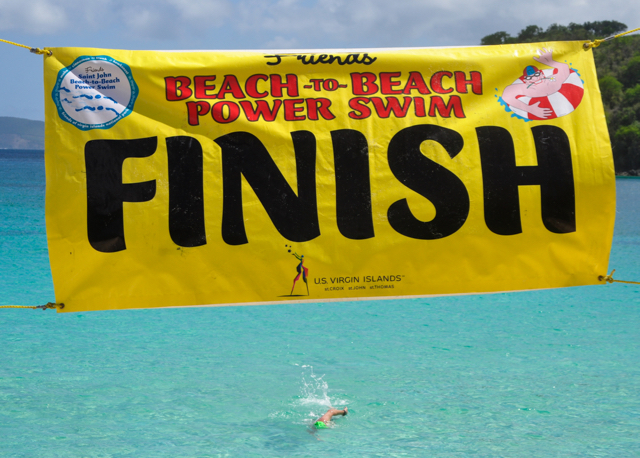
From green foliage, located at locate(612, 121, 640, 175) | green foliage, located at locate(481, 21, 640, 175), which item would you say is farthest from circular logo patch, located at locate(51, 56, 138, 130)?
green foliage, located at locate(612, 121, 640, 175)

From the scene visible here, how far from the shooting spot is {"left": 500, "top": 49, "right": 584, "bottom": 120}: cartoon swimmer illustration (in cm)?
326

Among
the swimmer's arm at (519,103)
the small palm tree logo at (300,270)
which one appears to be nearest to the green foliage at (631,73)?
the swimmer's arm at (519,103)

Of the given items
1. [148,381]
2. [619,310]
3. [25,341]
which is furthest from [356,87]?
[619,310]

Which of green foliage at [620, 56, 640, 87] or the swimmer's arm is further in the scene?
green foliage at [620, 56, 640, 87]

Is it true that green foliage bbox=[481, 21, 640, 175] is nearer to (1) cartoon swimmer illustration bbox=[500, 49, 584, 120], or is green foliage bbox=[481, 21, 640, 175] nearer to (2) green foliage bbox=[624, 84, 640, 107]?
(2) green foliage bbox=[624, 84, 640, 107]

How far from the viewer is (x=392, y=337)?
12398 mm

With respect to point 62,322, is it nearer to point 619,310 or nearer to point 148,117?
point 148,117

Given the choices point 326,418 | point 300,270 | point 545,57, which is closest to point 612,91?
point 326,418

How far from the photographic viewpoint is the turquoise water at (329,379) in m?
7.65

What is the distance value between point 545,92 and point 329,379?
7433 mm

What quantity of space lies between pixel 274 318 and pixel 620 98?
208 feet

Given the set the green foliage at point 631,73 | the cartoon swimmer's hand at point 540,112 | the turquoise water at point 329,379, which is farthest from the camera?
the green foliage at point 631,73

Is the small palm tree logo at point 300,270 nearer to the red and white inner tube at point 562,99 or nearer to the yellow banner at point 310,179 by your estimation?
the yellow banner at point 310,179

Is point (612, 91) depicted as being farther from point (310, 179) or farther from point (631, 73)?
point (310, 179)
